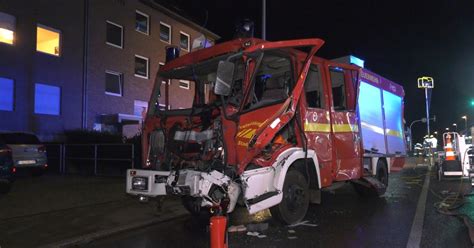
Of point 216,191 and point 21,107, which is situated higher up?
point 21,107

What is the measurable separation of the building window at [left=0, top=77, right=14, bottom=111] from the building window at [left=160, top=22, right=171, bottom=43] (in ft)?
37.4

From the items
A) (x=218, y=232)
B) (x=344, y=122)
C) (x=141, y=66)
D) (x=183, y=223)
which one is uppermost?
(x=141, y=66)

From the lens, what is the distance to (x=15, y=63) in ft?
62.0

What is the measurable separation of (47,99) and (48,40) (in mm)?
2874

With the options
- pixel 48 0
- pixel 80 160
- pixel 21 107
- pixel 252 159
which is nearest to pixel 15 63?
pixel 21 107

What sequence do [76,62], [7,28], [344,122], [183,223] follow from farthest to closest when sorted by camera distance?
[76,62]
[7,28]
[344,122]
[183,223]

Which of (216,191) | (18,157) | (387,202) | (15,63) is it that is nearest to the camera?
(216,191)

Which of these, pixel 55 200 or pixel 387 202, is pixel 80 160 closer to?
pixel 55 200

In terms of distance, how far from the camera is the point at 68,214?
834cm

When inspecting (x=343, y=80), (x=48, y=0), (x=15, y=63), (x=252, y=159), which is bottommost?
(x=252, y=159)

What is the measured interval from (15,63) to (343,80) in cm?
1558

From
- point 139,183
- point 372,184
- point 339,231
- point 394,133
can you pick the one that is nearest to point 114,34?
point 394,133

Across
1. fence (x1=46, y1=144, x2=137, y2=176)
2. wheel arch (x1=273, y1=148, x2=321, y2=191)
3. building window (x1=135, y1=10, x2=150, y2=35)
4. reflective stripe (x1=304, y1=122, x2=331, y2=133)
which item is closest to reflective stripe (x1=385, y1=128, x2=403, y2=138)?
reflective stripe (x1=304, y1=122, x2=331, y2=133)

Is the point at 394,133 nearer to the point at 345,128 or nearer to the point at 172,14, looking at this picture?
the point at 345,128
